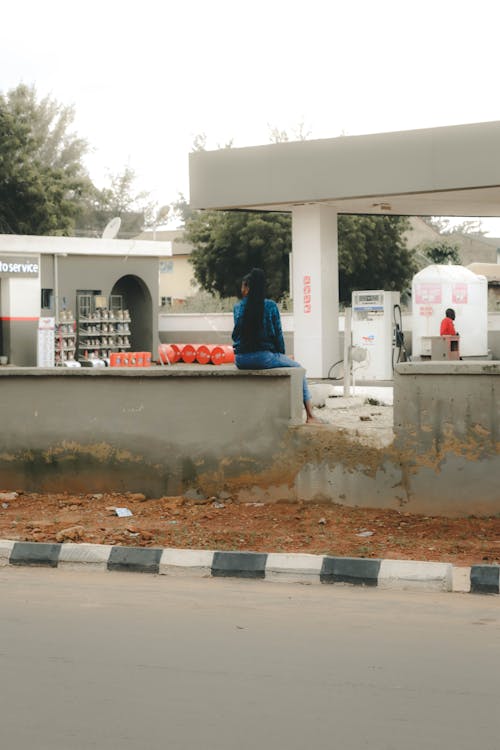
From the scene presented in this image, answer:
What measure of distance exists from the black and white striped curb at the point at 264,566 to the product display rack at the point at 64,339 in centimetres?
2375

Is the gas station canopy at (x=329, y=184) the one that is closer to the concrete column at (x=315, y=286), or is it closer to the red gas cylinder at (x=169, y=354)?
the concrete column at (x=315, y=286)

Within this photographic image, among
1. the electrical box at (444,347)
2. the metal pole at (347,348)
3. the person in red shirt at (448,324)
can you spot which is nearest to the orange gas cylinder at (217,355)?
the electrical box at (444,347)

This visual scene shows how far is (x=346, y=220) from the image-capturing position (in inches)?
2037

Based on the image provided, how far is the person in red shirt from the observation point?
24375 mm

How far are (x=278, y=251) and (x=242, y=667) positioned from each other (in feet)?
156

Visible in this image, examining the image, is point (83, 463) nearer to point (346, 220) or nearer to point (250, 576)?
point (250, 576)

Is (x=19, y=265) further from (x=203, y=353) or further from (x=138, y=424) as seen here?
(x=138, y=424)

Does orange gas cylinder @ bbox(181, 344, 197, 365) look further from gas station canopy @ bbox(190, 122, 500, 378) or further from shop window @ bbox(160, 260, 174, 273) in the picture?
shop window @ bbox(160, 260, 174, 273)

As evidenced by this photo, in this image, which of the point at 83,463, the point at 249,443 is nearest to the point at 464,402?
the point at 249,443

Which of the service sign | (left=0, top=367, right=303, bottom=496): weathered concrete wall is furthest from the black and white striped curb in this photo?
the service sign

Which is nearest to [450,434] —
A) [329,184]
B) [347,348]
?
[347,348]

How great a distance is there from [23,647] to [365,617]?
79.7 inches

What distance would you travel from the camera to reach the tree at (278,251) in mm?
52094

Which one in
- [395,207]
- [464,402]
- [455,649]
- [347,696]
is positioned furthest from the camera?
[395,207]
